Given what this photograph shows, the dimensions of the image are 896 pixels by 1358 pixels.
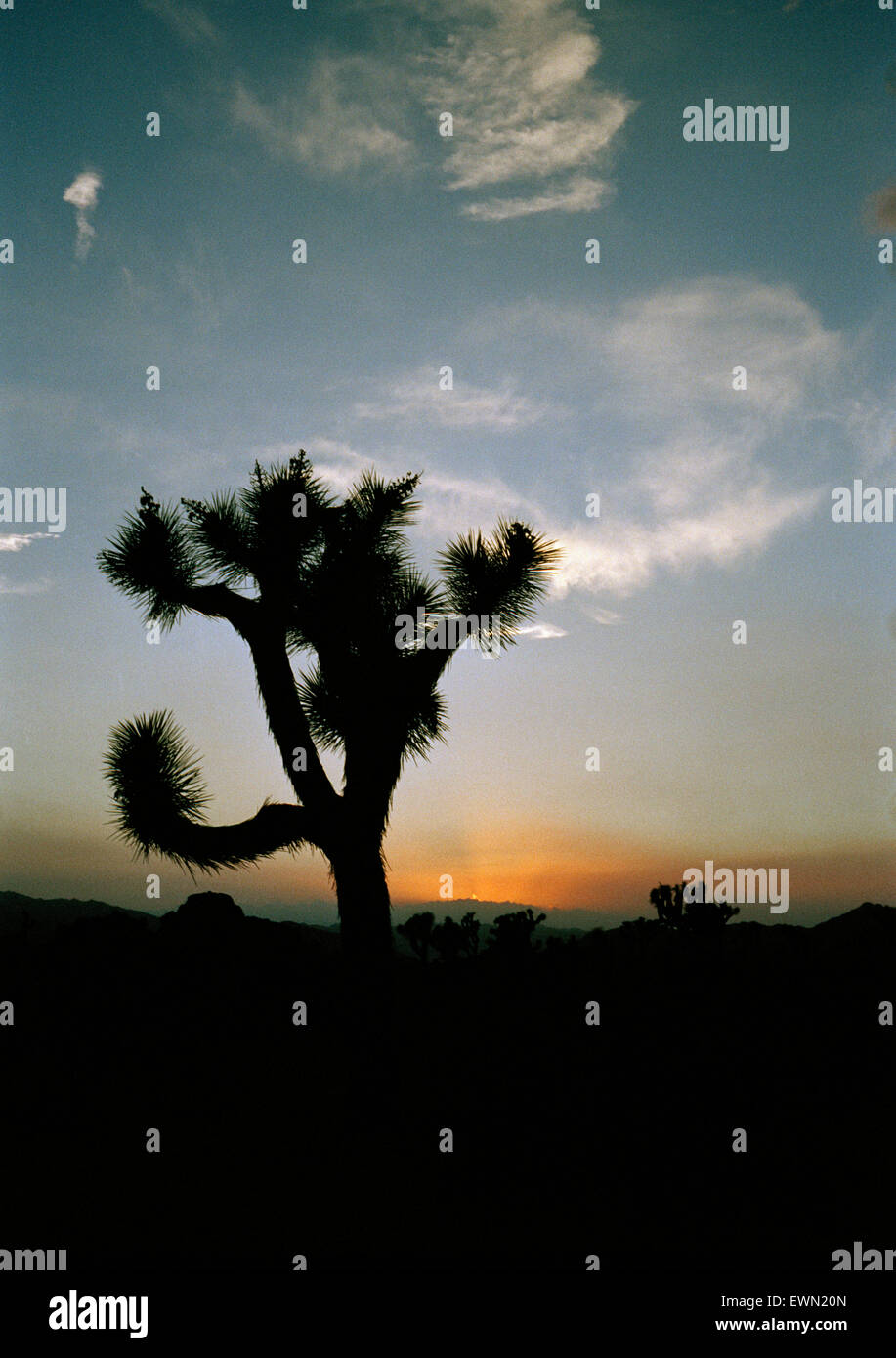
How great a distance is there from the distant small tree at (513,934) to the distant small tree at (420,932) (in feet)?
8.32

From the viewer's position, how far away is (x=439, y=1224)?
17.3 ft

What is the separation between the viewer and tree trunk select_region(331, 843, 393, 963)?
21.9 ft

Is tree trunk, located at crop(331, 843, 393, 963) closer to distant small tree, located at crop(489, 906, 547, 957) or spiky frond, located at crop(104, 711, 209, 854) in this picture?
spiky frond, located at crop(104, 711, 209, 854)

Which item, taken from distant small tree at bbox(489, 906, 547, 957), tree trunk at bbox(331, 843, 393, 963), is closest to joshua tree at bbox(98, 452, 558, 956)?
tree trunk at bbox(331, 843, 393, 963)

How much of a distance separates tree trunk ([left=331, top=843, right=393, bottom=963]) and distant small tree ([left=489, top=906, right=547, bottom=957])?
6.16 metres

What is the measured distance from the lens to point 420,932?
1628cm

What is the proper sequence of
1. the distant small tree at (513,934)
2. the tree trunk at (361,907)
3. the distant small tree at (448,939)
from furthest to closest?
the distant small tree at (448,939) → the distant small tree at (513,934) → the tree trunk at (361,907)

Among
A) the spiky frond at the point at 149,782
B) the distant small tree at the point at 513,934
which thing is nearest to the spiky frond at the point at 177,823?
the spiky frond at the point at 149,782

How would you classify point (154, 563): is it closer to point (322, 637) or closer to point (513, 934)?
point (322, 637)

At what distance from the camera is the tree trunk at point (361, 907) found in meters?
6.67

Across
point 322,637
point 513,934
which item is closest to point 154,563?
point 322,637

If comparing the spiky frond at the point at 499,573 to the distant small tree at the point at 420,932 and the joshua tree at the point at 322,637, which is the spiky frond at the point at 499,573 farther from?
the distant small tree at the point at 420,932

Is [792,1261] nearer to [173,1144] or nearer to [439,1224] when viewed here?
[439,1224]
